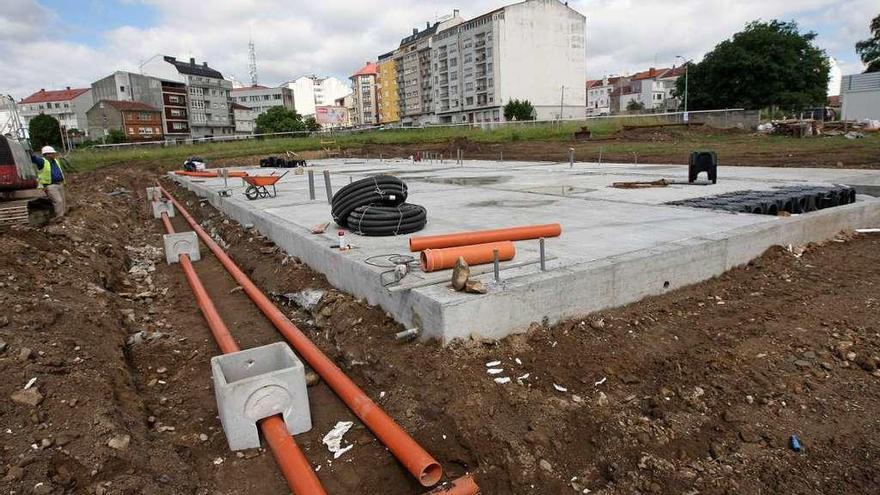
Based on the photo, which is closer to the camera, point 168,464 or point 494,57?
point 168,464

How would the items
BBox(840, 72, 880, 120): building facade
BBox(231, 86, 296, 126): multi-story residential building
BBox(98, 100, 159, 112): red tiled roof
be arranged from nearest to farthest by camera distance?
BBox(840, 72, 880, 120): building facade < BBox(98, 100, 159, 112): red tiled roof < BBox(231, 86, 296, 126): multi-story residential building

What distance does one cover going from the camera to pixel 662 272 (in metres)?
5.77

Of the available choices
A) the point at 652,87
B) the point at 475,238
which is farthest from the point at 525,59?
the point at 475,238

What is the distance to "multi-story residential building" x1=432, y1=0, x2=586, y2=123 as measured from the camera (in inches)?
3194

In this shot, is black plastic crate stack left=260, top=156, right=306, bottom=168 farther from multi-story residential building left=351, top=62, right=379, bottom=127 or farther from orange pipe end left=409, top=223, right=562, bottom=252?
multi-story residential building left=351, top=62, right=379, bottom=127

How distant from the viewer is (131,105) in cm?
8175

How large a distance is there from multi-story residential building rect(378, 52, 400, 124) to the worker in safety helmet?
106529 mm

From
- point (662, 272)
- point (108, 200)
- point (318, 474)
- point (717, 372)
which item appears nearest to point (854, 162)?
point (662, 272)

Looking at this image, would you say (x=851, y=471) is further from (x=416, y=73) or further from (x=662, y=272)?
(x=416, y=73)

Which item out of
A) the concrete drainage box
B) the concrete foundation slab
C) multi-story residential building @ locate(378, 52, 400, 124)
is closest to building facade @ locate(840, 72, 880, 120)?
the concrete foundation slab

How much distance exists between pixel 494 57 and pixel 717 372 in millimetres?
82662

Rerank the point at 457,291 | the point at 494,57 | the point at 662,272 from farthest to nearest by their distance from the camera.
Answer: the point at 494,57
the point at 662,272
the point at 457,291

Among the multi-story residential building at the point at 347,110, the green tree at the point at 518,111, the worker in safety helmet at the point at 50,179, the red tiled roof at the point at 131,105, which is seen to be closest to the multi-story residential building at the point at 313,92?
the multi-story residential building at the point at 347,110

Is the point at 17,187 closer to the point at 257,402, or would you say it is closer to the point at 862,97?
the point at 257,402
